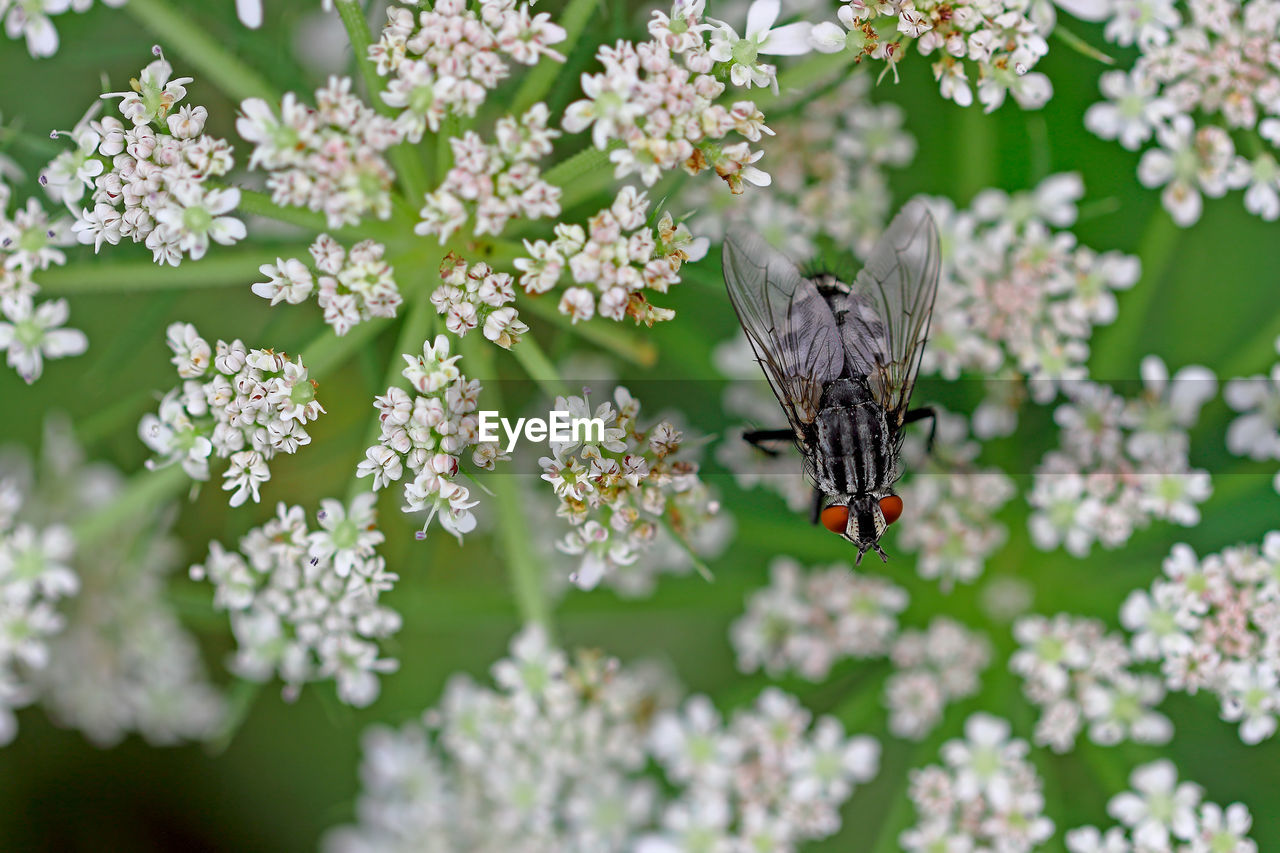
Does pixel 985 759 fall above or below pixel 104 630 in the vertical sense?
above

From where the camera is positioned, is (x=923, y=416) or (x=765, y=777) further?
(x=765, y=777)

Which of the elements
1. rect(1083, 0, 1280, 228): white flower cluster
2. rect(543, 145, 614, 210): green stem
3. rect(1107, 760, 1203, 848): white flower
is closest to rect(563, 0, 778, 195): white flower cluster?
rect(543, 145, 614, 210): green stem

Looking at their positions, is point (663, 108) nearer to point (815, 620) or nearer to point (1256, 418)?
point (815, 620)

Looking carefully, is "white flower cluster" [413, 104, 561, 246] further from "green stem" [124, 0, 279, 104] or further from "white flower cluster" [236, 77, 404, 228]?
"green stem" [124, 0, 279, 104]

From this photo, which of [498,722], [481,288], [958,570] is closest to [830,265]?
[958,570]

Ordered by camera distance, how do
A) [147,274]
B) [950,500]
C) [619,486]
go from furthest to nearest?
[950,500] < [147,274] < [619,486]

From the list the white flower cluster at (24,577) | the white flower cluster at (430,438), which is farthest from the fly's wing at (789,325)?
the white flower cluster at (24,577)

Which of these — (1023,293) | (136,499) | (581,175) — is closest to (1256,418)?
(1023,293)
